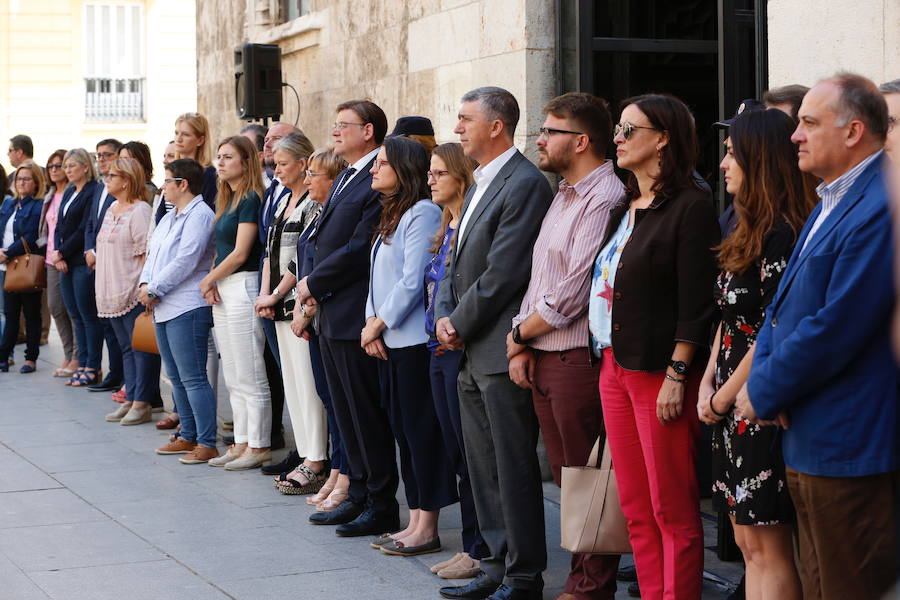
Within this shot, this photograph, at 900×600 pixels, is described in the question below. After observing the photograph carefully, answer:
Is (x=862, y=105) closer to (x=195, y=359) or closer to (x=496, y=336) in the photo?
(x=496, y=336)

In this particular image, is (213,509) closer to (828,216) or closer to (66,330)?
(828,216)

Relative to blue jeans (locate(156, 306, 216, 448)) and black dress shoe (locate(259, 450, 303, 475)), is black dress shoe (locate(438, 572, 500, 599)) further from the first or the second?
blue jeans (locate(156, 306, 216, 448))

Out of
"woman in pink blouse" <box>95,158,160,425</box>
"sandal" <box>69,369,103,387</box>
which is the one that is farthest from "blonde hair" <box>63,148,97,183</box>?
"sandal" <box>69,369,103,387</box>

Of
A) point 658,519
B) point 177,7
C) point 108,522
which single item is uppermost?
point 177,7

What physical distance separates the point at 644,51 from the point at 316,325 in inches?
105

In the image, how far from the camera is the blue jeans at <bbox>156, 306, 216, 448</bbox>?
27.3 feet

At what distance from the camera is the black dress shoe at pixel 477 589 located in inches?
210

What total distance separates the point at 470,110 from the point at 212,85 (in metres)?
9.65

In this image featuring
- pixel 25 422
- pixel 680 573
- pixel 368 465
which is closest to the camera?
pixel 680 573

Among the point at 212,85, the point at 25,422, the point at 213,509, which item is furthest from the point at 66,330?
the point at 213,509

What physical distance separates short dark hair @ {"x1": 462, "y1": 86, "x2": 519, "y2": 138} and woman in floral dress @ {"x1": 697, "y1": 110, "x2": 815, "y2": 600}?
1415 mm

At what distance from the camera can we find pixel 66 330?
484 inches

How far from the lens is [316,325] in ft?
22.0

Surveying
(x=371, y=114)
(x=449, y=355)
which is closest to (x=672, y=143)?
(x=449, y=355)
